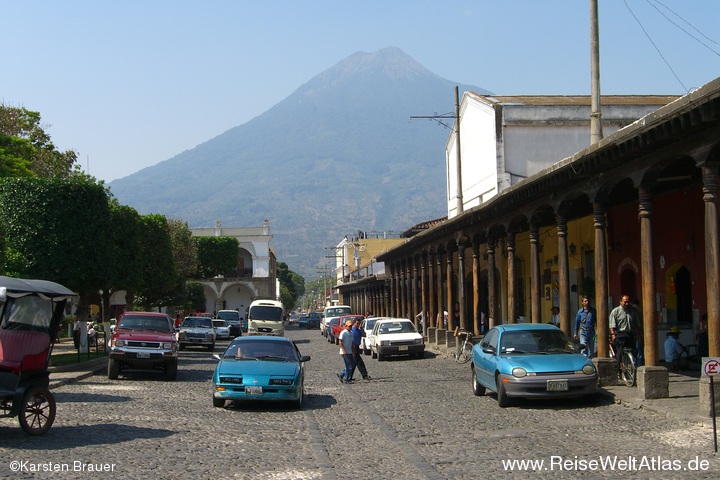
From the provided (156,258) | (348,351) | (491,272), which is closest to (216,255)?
(156,258)

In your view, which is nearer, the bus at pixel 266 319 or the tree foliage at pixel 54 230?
the tree foliage at pixel 54 230

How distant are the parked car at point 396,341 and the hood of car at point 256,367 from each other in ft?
47.2

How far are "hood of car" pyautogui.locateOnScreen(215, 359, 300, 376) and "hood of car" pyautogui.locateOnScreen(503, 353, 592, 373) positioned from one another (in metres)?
4.15

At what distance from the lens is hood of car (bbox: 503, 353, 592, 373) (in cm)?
1548

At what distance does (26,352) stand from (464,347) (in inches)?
722

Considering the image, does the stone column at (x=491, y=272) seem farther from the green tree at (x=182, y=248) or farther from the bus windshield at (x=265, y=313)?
the green tree at (x=182, y=248)

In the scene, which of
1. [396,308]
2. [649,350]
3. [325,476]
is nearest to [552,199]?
[649,350]

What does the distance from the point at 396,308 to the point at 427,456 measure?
46.0m

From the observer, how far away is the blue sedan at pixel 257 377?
16.0 m

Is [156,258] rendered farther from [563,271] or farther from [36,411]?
[36,411]

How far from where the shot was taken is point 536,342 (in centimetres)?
1675

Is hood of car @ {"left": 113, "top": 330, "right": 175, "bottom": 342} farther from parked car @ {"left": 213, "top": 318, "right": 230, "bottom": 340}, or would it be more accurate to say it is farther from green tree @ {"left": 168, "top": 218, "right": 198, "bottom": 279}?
green tree @ {"left": 168, "top": 218, "right": 198, "bottom": 279}

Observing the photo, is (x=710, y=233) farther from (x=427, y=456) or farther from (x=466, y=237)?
(x=466, y=237)

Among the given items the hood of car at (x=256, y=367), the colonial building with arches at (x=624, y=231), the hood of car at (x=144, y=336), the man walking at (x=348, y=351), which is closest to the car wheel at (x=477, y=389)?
the colonial building with arches at (x=624, y=231)
